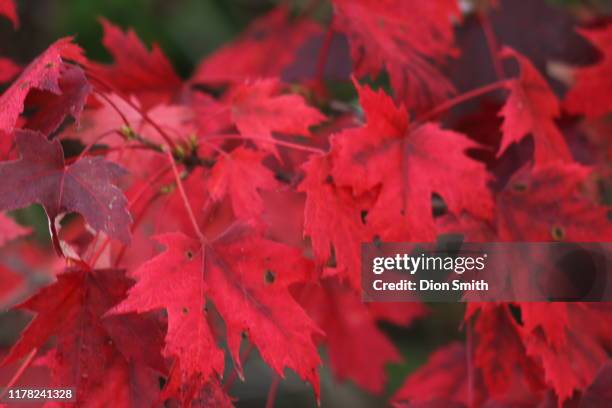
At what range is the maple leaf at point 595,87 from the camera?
3.78ft

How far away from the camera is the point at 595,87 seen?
3.84ft

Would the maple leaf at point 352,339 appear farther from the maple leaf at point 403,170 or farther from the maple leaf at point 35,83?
the maple leaf at point 35,83

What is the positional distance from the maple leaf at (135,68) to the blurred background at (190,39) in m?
1.13

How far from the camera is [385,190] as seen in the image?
855 millimetres

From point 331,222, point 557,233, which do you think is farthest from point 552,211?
point 331,222

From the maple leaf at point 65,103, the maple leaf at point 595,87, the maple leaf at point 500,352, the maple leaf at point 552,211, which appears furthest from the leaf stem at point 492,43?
the maple leaf at point 65,103

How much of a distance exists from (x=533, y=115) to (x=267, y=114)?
1.26 ft

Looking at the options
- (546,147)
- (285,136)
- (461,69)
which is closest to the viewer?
(546,147)

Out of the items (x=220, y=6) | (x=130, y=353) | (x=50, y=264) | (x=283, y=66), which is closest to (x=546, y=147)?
(x=130, y=353)

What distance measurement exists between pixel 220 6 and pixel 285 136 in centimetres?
206

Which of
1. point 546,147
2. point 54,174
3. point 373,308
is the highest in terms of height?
point 54,174

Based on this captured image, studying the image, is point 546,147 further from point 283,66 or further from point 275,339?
point 283,66

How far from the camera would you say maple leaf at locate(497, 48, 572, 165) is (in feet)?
3.12

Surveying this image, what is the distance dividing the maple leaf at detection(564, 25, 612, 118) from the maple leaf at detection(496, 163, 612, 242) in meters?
0.29
